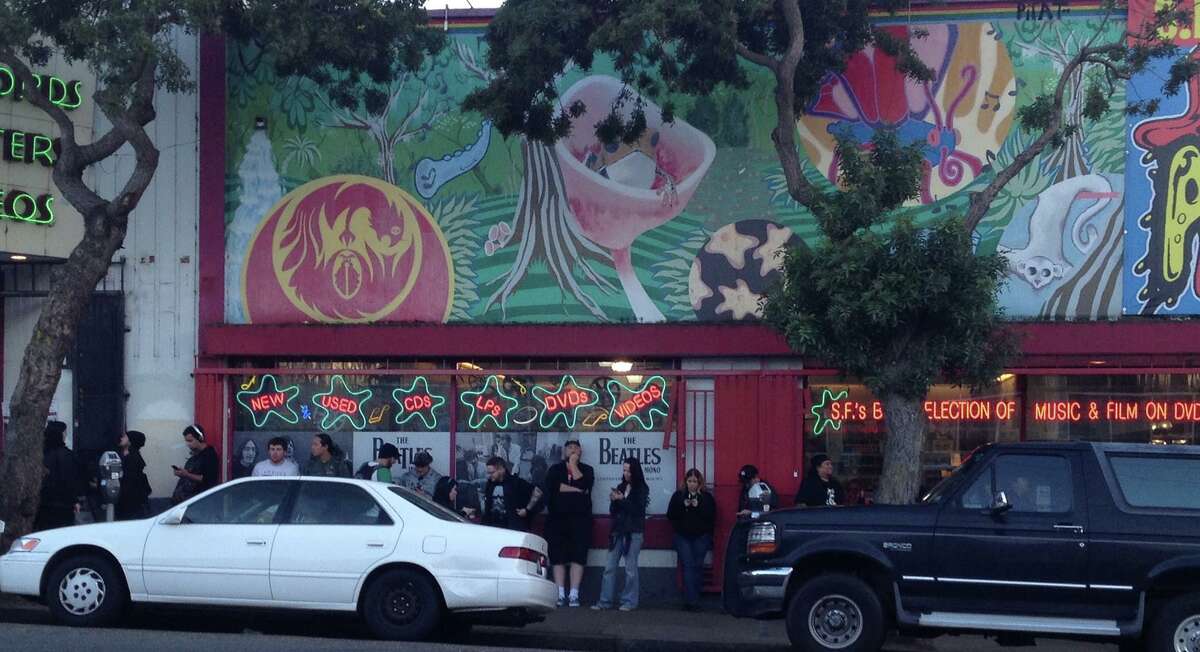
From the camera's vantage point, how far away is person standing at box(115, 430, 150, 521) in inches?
610

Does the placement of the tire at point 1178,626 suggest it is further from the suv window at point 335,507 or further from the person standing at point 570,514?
the person standing at point 570,514

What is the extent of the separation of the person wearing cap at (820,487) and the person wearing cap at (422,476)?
13.4ft

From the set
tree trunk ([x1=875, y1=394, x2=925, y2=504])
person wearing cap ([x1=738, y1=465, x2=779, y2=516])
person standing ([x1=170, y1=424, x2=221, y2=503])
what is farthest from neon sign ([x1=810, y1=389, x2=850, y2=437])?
person standing ([x1=170, y1=424, x2=221, y2=503])

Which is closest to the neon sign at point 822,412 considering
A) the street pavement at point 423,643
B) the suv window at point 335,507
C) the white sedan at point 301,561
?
the street pavement at point 423,643

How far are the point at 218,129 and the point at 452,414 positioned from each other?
450 cm

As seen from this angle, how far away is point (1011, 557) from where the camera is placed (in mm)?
10898

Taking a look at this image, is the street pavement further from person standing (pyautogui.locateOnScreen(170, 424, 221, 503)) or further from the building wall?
the building wall

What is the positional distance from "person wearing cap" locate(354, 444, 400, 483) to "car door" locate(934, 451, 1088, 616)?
22.0 ft

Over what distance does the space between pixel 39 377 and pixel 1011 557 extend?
371 inches

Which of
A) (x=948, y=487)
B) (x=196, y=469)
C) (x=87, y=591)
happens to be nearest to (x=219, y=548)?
(x=87, y=591)

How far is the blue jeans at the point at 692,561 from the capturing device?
15.1 m

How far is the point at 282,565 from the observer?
11.8m

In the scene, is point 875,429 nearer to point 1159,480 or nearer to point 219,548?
point 1159,480

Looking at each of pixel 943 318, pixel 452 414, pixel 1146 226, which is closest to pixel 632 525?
pixel 452 414
